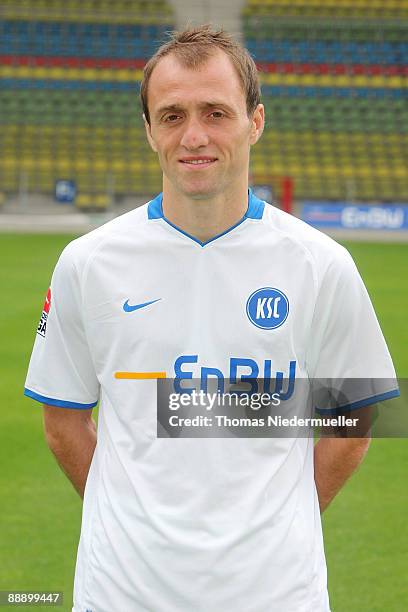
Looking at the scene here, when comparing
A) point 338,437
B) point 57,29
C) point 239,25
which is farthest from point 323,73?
point 338,437

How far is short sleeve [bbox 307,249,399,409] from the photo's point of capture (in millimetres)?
1835

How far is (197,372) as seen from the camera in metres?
1.82

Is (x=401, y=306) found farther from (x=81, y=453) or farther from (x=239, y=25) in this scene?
(x=239, y=25)

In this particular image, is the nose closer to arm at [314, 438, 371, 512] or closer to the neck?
the neck

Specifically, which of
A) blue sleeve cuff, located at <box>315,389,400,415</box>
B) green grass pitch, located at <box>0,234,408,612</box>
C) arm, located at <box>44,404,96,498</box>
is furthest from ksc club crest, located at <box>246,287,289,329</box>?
green grass pitch, located at <box>0,234,408,612</box>

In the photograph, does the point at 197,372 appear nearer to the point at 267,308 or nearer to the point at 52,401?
the point at 267,308

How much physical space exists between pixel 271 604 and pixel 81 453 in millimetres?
559

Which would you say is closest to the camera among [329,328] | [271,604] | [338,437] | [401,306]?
[271,604]

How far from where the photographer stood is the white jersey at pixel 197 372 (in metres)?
1.73

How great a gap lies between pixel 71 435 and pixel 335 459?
1.86 feet

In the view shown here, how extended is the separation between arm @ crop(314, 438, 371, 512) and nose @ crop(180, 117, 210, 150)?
699mm

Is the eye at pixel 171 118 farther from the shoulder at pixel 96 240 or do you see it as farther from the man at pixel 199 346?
the shoulder at pixel 96 240

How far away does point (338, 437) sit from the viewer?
6.61 ft

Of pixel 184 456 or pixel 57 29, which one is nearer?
pixel 184 456
